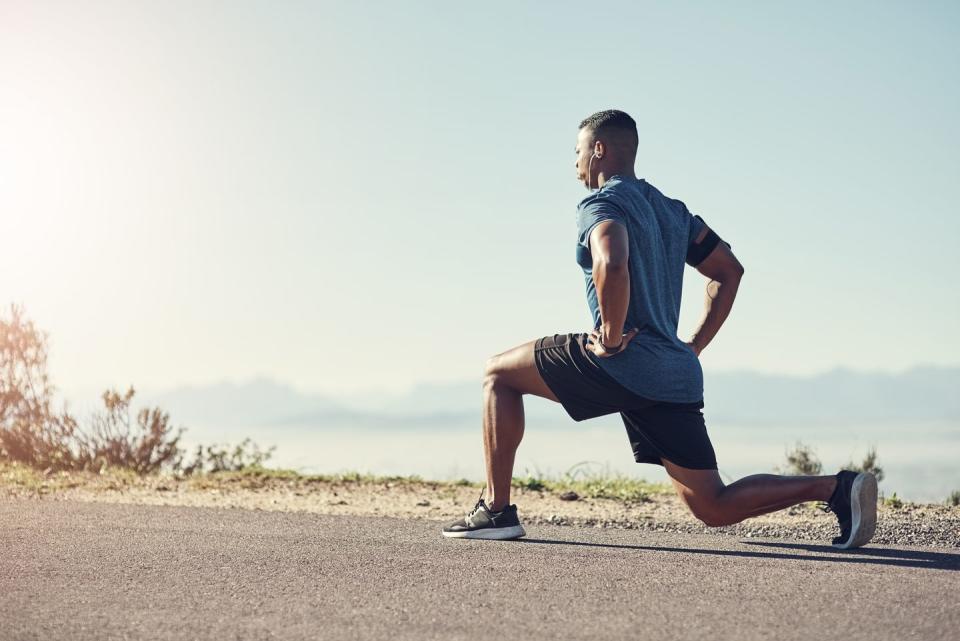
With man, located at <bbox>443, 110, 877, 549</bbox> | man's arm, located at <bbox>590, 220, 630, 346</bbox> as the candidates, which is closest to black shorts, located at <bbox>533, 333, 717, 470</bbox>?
man, located at <bbox>443, 110, 877, 549</bbox>

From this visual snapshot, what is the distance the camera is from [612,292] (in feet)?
16.4

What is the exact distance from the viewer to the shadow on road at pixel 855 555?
4881 millimetres

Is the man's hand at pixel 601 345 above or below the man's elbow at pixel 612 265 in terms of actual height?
below

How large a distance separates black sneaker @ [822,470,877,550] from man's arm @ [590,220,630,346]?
4.24 ft

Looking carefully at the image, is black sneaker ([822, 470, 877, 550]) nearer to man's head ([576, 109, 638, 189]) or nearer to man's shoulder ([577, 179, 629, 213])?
man's shoulder ([577, 179, 629, 213])

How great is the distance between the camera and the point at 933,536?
5.64 m

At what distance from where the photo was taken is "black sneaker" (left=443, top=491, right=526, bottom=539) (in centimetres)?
565

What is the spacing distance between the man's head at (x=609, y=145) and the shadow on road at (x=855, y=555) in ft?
6.40

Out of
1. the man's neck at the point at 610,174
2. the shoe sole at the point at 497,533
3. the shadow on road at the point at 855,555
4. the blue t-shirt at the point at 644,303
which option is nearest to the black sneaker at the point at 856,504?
the shadow on road at the point at 855,555

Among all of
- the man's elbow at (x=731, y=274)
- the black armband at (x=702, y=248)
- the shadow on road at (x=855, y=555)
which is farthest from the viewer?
the man's elbow at (x=731, y=274)

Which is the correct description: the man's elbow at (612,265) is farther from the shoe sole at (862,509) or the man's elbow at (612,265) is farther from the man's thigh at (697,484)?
the shoe sole at (862,509)

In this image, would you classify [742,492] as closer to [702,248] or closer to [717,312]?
[717,312]

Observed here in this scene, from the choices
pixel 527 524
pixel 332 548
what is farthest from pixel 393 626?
pixel 527 524

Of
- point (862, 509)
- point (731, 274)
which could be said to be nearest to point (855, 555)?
point (862, 509)
